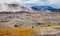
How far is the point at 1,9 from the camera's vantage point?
1246 millimetres

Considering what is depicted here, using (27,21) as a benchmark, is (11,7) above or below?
above

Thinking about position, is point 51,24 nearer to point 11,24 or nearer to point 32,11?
point 32,11

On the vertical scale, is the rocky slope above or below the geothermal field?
above

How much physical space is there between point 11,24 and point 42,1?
326 mm

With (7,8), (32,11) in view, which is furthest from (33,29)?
(7,8)

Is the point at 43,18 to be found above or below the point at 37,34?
above

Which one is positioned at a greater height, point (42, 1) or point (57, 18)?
point (42, 1)

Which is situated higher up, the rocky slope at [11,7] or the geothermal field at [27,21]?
the rocky slope at [11,7]

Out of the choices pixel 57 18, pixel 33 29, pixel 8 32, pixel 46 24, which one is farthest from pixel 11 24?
pixel 57 18

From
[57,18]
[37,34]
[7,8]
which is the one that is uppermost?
[7,8]

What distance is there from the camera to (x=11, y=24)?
121 centimetres

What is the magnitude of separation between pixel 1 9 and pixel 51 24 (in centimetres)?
44

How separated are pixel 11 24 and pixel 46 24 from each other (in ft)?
0.96

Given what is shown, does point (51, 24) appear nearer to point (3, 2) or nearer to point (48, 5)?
point (48, 5)
